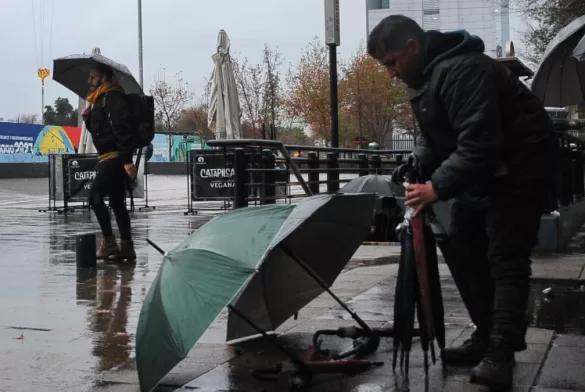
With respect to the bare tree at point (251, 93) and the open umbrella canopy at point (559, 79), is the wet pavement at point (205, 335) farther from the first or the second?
the bare tree at point (251, 93)

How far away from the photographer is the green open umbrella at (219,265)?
11.9ft

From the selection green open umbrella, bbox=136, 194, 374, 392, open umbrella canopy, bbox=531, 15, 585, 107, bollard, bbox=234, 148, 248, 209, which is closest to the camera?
green open umbrella, bbox=136, 194, 374, 392

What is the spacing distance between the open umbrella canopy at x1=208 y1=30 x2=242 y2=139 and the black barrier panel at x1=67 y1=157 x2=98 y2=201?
433 cm

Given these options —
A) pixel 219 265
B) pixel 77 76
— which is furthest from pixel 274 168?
pixel 219 265

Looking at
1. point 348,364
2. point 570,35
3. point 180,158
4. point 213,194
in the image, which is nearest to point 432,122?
point 348,364

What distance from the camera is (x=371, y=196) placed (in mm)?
4504

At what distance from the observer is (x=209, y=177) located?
17281 mm

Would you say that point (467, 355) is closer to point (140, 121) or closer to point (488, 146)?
point (488, 146)

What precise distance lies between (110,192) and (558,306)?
485 centimetres

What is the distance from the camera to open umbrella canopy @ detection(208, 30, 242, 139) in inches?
857

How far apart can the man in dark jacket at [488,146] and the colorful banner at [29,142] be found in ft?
115

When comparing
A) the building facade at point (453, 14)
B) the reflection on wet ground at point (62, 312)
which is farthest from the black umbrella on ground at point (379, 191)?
the building facade at point (453, 14)

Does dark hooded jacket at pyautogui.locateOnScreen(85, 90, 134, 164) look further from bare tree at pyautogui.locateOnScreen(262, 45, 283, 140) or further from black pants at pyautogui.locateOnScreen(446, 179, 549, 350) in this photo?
bare tree at pyautogui.locateOnScreen(262, 45, 283, 140)

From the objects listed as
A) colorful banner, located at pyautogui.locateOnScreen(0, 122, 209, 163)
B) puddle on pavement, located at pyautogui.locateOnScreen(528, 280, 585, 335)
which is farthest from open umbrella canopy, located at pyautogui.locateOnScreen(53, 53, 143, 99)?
colorful banner, located at pyautogui.locateOnScreen(0, 122, 209, 163)
